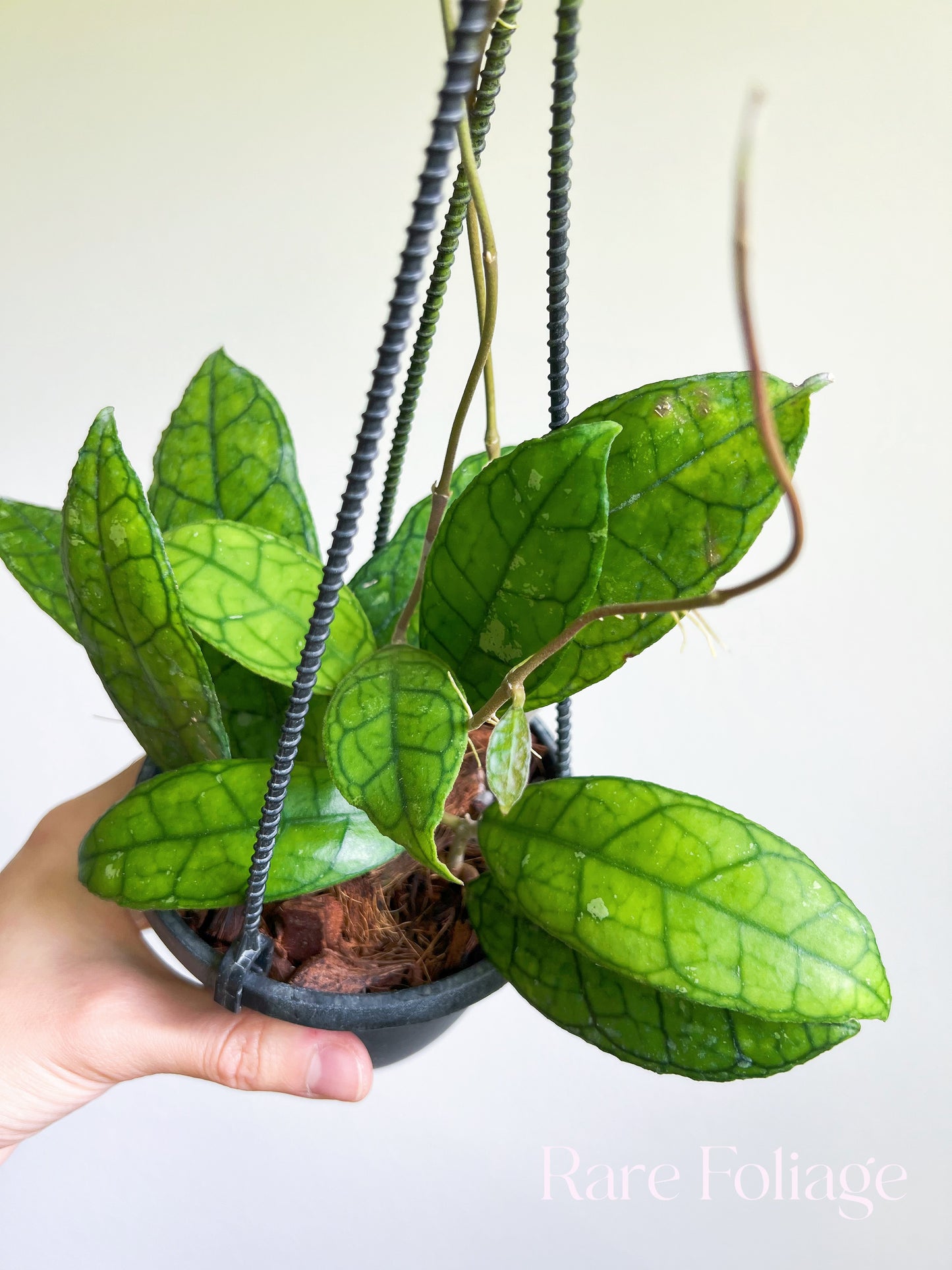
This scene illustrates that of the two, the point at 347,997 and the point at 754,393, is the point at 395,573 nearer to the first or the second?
the point at 347,997

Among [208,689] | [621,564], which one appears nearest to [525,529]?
[621,564]

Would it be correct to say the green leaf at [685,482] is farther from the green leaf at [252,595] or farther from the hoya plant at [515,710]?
the green leaf at [252,595]

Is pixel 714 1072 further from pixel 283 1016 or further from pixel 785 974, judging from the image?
pixel 283 1016

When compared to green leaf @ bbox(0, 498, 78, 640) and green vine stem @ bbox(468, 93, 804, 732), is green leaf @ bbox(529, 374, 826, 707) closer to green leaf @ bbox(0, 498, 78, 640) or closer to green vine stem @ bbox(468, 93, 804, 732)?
green vine stem @ bbox(468, 93, 804, 732)

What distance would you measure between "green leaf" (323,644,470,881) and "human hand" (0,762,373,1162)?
0.22m

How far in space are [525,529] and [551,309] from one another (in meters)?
0.10

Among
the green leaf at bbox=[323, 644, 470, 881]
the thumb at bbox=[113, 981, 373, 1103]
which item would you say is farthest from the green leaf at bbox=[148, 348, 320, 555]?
the thumb at bbox=[113, 981, 373, 1103]

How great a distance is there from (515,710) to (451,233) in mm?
198

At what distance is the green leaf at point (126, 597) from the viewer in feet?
1.19

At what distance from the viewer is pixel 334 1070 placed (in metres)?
0.51

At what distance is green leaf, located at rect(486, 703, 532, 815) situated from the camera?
0.34 m

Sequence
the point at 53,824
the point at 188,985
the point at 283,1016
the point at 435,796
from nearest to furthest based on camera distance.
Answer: the point at 435,796 → the point at 283,1016 → the point at 188,985 → the point at 53,824

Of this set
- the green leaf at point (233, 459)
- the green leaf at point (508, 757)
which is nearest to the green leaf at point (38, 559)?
the green leaf at point (233, 459)

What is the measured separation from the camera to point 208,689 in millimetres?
411
